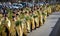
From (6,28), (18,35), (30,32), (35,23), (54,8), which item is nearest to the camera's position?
(6,28)

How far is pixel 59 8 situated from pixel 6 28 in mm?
40732

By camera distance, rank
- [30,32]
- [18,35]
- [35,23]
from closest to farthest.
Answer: [18,35], [30,32], [35,23]

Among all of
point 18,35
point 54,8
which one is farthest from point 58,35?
point 54,8

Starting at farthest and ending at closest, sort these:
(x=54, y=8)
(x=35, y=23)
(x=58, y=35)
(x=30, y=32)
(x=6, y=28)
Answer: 1. (x=54, y=8)
2. (x=35, y=23)
3. (x=30, y=32)
4. (x=58, y=35)
5. (x=6, y=28)

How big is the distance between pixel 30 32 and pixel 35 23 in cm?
229

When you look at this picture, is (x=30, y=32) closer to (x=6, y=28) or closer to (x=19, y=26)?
(x=19, y=26)

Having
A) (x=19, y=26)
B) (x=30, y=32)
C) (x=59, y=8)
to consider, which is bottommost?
(x=59, y=8)

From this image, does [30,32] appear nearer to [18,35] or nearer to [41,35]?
[41,35]

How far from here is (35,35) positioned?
1766 cm

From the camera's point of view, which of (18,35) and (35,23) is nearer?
(18,35)

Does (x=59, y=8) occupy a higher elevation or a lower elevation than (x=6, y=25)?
lower

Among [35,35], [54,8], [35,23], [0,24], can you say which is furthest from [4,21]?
[54,8]

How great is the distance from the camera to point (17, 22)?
1515 cm

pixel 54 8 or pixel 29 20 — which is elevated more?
pixel 29 20
